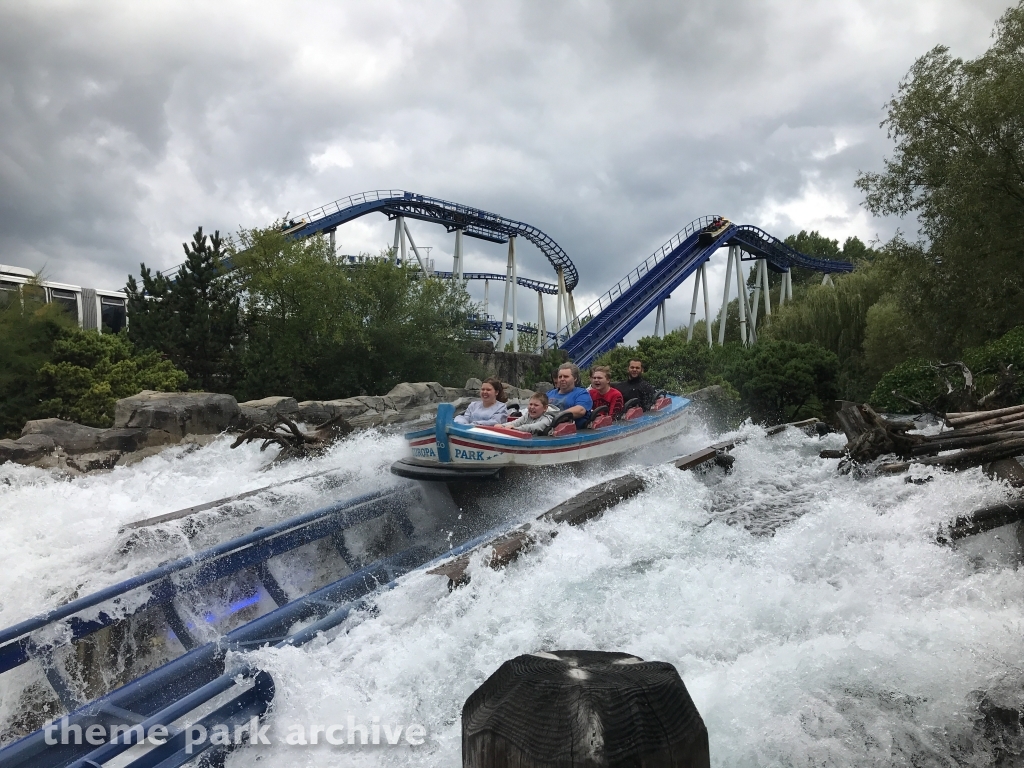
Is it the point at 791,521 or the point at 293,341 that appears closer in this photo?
the point at 791,521

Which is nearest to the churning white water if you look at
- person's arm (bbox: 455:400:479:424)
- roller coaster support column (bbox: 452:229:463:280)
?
person's arm (bbox: 455:400:479:424)

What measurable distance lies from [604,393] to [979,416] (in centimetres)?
404

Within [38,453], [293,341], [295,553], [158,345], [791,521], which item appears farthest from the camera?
[293,341]

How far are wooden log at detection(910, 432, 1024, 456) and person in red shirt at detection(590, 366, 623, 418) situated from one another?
3473mm

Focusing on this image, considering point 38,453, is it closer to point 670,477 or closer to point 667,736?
point 670,477

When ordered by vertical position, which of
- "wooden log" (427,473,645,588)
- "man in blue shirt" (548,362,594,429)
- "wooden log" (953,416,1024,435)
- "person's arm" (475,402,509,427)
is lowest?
"wooden log" (427,473,645,588)

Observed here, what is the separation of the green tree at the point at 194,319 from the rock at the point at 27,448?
515 cm

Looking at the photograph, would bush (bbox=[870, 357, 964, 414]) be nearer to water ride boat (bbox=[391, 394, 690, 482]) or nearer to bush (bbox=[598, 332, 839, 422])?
bush (bbox=[598, 332, 839, 422])

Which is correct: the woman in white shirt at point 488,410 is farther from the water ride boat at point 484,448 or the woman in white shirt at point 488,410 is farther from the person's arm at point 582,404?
the person's arm at point 582,404

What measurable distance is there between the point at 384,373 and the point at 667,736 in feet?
58.8

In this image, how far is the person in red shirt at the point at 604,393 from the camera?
8188 mm

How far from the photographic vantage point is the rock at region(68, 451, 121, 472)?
1107cm

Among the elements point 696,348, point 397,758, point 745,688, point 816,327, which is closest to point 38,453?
point 397,758

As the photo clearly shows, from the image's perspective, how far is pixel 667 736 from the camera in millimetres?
1211
